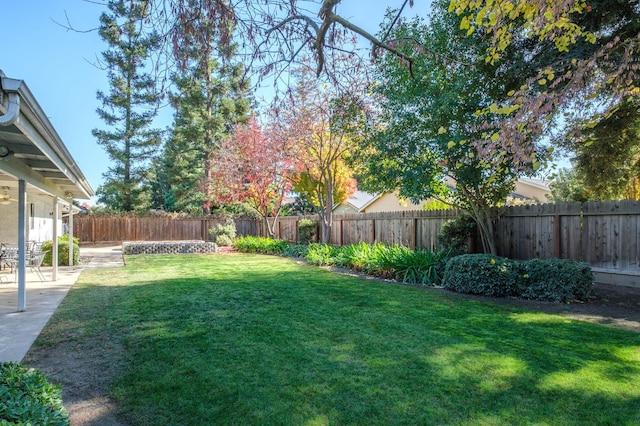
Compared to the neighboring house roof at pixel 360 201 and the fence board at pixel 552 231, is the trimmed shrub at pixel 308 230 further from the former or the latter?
the neighboring house roof at pixel 360 201

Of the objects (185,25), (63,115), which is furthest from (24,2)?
(185,25)

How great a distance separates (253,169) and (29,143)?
1349 cm

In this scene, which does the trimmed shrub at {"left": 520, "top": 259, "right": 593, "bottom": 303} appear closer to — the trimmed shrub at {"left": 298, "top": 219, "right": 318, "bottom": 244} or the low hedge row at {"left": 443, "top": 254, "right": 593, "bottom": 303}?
the low hedge row at {"left": 443, "top": 254, "right": 593, "bottom": 303}

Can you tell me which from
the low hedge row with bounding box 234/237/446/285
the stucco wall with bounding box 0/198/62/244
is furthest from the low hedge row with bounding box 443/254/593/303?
the stucco wall with bounding box 0/198/62/244

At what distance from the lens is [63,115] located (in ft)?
16.3

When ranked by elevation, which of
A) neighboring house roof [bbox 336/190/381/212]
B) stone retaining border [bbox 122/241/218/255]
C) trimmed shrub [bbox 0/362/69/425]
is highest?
neighboring house roof [bbox 336/190/381/212]

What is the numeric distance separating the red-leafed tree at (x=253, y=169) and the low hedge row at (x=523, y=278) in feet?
36.1

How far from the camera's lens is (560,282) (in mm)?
6516

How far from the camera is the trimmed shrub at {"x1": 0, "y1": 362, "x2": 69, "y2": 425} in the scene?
180cm

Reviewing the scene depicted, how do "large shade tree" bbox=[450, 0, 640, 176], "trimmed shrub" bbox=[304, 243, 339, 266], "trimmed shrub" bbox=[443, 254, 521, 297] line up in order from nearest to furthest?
"large shade tree" bbox=[450, 0, 640, 176] → "trimmed shrub" bbox=[443, 254, 521, 297] → "trimmed shrub" bbox=[304, 243, 339, 266]

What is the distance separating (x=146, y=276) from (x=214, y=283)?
241cm

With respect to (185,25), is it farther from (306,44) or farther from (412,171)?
(412,171)

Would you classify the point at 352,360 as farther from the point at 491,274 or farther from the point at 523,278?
the point at 523,278

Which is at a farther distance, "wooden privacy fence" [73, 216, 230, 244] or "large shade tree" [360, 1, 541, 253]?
"wooden privacy fence" [73, 216, 230, 244]
